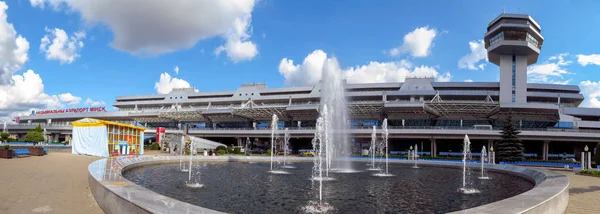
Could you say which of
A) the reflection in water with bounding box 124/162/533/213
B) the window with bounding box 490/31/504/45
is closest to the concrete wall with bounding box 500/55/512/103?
the window with bounding box 490/31/504/45

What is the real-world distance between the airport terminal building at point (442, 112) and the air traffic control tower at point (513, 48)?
145mm

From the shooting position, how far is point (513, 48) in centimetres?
6069

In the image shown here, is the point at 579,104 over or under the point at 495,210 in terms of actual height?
over

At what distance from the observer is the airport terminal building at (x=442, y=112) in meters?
49.3

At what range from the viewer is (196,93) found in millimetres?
87750

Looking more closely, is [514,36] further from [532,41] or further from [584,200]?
[584,200]

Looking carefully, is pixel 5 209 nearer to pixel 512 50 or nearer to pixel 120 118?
pixel 512 50

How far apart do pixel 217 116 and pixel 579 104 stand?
69.0 meters

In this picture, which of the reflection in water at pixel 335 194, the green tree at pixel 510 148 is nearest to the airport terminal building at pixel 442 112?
the green tree at pixel 510 148

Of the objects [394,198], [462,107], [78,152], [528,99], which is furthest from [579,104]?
[78,152]

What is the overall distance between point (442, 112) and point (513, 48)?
1789 centimetres

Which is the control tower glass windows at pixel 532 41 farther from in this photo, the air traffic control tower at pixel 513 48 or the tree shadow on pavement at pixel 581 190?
the tree shadow on pavement at pixel 581 190

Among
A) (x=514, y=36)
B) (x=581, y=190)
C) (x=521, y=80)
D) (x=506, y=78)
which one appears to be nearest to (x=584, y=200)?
(x=581, y=190)

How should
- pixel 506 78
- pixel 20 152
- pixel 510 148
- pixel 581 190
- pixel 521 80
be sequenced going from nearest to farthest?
1. pixel 581 190
2. pixel 20 152
3. pixel 510 148
4. pixel 521 80
5. pixel 506 78
